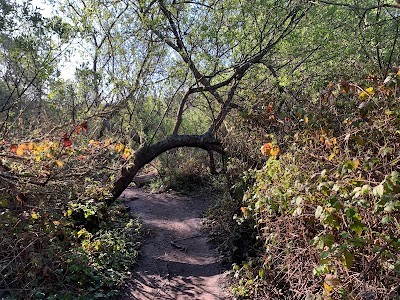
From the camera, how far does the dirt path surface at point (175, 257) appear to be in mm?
5273

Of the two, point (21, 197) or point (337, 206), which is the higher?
point (21, 197)

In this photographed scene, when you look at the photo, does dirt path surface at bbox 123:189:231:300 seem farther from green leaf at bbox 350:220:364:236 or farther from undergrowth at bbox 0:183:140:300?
green leaf at bbox 350:220:364:236

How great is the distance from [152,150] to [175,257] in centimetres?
275

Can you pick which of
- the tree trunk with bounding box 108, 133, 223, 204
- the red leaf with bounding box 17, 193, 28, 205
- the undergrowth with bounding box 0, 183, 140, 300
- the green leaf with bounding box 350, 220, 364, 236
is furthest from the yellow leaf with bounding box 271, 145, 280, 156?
the tree trunk with bounding box 108, 133, 223, 204

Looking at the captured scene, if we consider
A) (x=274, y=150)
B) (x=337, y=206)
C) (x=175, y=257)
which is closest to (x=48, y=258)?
(x=175, y=257)

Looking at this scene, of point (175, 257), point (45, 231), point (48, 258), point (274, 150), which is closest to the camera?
point (274, 150)

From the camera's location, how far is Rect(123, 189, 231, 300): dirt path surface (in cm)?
527

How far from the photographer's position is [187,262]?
6.51m

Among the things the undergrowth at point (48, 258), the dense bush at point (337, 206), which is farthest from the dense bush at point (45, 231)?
the dense bush at point (337, 206)

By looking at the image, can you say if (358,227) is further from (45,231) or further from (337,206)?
(45,231)

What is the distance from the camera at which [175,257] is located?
6734 mm

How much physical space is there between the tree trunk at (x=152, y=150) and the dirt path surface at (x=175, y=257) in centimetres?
131

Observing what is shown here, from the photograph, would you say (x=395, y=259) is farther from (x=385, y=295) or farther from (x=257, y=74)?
(x=257, y=74)

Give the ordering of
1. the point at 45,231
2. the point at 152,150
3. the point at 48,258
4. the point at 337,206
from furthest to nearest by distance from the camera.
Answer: the point at 152,150
the point at 48,258
the point at 45,231
the point at 337,206
